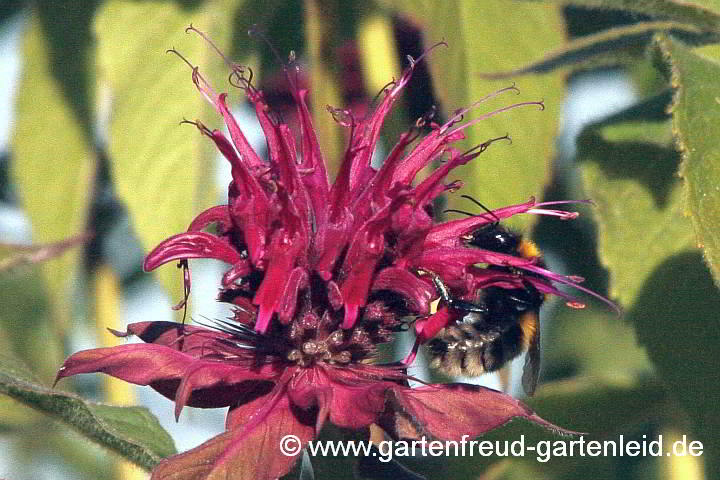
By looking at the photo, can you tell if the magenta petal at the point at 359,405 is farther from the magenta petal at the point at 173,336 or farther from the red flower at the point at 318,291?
the magenta petal at the point at 173,336

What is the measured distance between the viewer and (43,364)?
235 centimetres

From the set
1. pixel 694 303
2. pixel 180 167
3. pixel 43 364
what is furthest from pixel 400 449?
pixel 43 364

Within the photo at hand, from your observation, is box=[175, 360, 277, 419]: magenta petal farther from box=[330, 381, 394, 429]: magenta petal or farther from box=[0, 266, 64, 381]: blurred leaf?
box=[0, 266, 64, 381]: blurred leaf

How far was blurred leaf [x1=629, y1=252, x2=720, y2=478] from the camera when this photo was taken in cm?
135

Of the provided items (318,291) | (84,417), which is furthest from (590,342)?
(84,417)

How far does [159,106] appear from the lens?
1667 mm

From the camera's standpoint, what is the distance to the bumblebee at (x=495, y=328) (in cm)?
137

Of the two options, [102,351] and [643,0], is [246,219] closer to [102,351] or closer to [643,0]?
[102,351]

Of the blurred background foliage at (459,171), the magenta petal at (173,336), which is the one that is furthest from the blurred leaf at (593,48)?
the magenta petal at (173,336)

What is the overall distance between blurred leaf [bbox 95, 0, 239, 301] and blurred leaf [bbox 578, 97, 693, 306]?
53 cm

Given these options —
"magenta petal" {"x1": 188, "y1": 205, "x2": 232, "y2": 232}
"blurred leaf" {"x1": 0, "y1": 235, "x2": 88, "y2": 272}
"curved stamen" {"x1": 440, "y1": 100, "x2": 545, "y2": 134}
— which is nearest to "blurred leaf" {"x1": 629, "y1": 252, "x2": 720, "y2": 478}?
"curved stamen" {"x1": 440, "y1": 100, "x2": 545, "y2": 134}

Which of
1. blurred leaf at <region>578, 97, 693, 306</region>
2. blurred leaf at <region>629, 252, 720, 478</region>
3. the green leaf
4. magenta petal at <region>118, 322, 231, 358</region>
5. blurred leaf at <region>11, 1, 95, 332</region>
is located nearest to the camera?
the green leaf

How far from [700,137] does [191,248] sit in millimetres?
549

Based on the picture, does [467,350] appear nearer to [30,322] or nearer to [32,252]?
[32,252]
